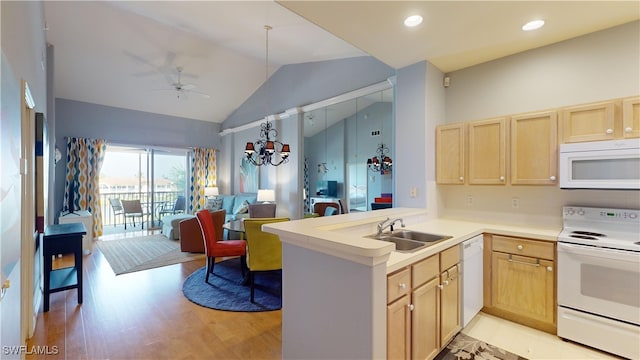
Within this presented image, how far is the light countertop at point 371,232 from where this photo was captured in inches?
55.4

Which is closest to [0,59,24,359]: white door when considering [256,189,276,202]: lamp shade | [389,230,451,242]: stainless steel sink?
[389,230,451,242]: stainless steel sink

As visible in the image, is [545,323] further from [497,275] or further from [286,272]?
[286,272]

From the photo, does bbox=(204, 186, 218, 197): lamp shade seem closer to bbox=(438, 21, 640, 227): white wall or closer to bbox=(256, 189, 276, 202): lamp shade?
bbox=(256, 189, 276, 202): lamp shade

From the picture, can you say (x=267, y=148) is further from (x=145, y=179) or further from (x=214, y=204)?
(x=145, y=179)

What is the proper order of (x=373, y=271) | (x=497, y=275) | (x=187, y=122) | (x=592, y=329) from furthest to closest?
(x=187, y=122), (x=497, y=275), (x=592, y=329), (x=373, y=271)

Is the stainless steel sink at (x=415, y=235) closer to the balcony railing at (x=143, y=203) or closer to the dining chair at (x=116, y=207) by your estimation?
the balcony railing at (x=143, y=203)

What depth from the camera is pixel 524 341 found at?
2346 millimetres

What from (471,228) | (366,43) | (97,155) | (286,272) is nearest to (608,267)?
(471,228)

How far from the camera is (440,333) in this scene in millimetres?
1978

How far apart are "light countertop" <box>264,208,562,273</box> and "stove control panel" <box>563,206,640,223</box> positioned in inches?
7.5

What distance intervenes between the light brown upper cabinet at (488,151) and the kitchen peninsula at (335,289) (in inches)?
47.6

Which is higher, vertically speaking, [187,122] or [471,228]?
[187,122]

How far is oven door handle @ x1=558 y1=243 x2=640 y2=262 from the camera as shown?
1.97 meters

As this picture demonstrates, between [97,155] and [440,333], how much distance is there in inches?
311
